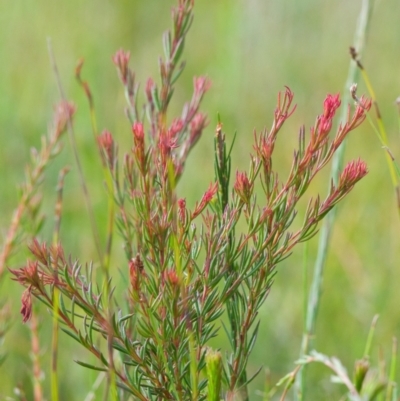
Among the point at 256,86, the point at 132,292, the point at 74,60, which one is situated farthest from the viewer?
the point at 256,86

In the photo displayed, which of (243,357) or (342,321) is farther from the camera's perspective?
(342,321)

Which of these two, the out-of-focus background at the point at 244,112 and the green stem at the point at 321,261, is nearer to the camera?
the green stem at the point at 321,261

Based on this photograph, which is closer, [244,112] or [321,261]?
[321,261]

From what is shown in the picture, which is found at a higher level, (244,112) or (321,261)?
(244,112)

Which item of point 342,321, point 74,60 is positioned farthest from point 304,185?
point 74,60

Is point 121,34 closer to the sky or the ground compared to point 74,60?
closer to the sky

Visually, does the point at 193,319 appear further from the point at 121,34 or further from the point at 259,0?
the point at 259,0

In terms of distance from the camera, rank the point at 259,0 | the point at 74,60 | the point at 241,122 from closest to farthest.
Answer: the point at 241,122
the point at 74,60
the point at 259,0

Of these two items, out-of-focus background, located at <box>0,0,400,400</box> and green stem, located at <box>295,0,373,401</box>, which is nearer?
green stem, located at <box>295,0,373,401</box>
